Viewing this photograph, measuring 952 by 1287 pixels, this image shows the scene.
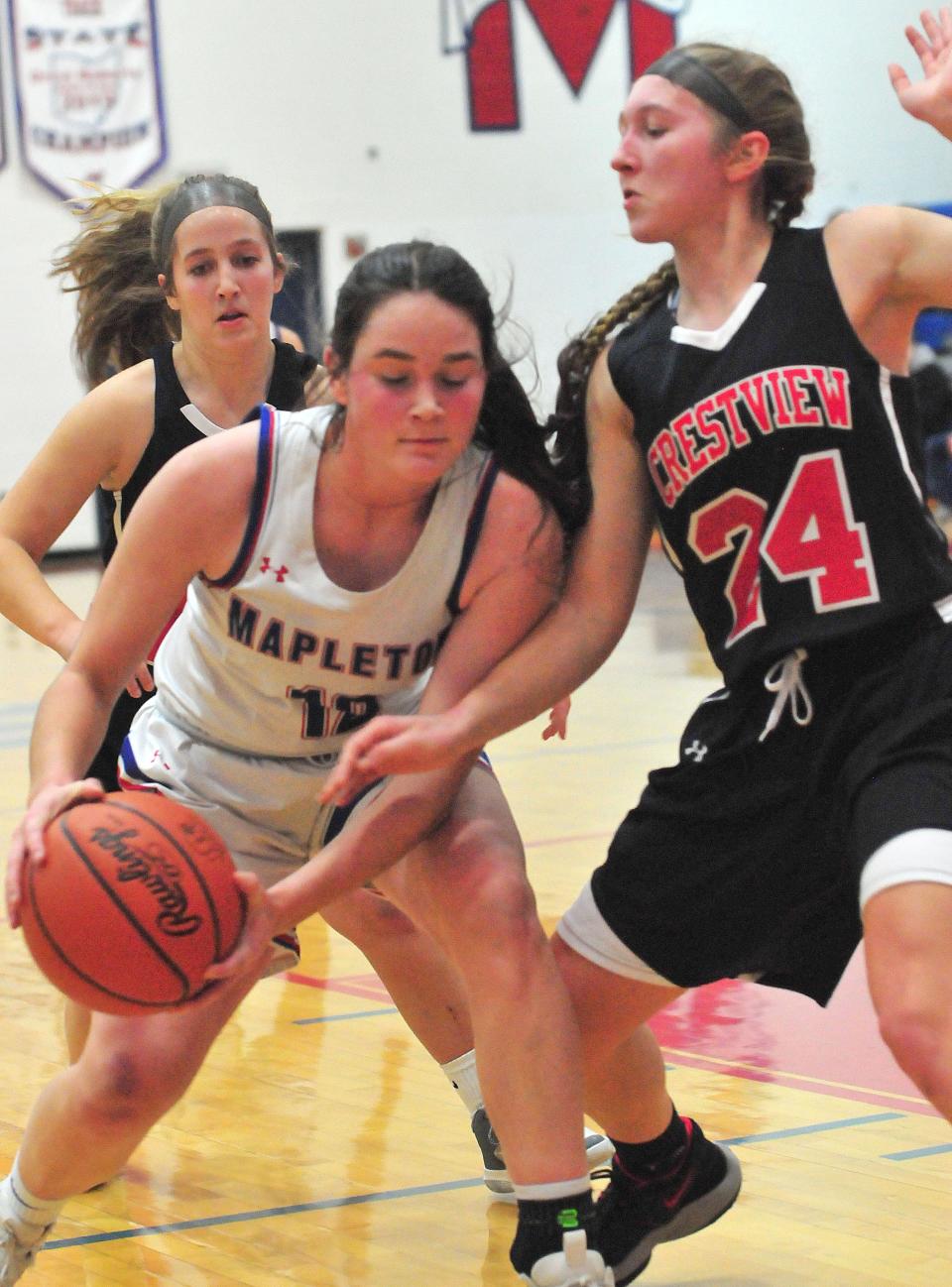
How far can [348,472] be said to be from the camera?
274 centimetres

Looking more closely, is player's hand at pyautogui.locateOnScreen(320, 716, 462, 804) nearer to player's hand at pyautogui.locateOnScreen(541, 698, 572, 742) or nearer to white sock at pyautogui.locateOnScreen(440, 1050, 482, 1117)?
player's hand at pyautogui.locateOnScreen(541, 698, 572, 742)

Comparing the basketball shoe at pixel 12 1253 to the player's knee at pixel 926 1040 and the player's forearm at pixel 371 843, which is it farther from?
the player's knee at pixel 926 1040

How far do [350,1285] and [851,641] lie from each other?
1314mm

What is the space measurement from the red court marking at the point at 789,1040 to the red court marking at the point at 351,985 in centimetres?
75

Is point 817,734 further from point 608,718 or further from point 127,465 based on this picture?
point 608,718

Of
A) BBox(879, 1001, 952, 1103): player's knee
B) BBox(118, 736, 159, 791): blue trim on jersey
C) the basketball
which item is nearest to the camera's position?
BBox(879, 1001, 952, 1103): player's knee

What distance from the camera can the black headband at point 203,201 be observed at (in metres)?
3.58

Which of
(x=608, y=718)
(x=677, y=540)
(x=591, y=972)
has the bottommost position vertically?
(x=608, y=718)

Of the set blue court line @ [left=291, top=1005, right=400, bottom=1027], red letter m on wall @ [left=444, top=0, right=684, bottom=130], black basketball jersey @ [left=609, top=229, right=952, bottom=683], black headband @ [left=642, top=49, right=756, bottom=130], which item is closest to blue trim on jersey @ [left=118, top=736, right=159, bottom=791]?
black basketball jersey @ [left=609, top=229, right=952, bottom=683]

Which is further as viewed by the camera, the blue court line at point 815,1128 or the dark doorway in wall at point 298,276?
the dark doorway in wall at point 298,276

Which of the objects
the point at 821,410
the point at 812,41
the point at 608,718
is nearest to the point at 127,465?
the point at 821,410

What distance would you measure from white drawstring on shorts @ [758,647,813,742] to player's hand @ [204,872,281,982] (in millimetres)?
742

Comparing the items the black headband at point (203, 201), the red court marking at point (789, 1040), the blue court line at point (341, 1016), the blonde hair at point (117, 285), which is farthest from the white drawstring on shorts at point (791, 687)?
the blue court line at point (341, 1016)

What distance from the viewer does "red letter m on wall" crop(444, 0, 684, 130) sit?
54.9ft
